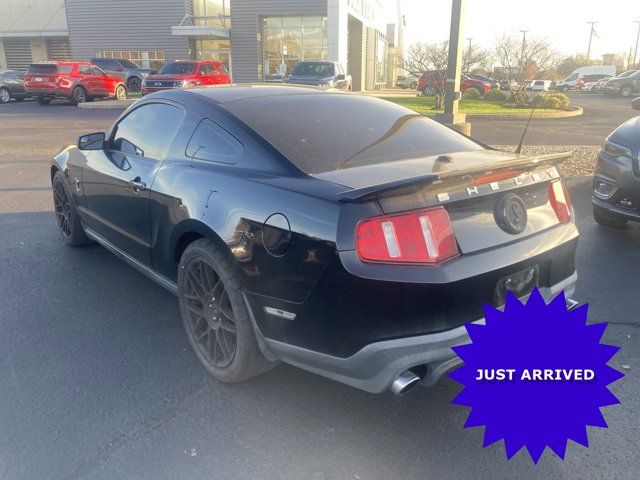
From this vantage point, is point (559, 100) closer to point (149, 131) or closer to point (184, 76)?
point (184, 76)

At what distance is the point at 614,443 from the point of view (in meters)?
2.54

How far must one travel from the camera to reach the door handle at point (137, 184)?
3.60 m

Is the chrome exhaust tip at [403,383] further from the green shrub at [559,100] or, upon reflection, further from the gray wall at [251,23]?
the gray wall at [251,23]

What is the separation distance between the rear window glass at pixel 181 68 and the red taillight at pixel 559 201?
1966 cm

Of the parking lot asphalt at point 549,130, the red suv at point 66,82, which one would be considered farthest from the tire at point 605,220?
the red suv at point 66,82

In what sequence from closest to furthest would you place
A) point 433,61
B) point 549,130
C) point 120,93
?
point 549,130 → point 433,61 → point 120,93

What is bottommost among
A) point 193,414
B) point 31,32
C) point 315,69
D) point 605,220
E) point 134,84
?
point 193,414

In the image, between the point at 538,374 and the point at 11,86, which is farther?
the point at 11,86

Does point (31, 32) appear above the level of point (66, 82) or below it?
above

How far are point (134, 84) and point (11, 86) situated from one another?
5689 millimetres

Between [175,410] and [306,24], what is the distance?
3140 centimetres

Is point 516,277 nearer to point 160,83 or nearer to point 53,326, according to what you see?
point 53,326

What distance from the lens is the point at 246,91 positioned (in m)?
3.71

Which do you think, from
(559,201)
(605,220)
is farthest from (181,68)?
(559,201)
